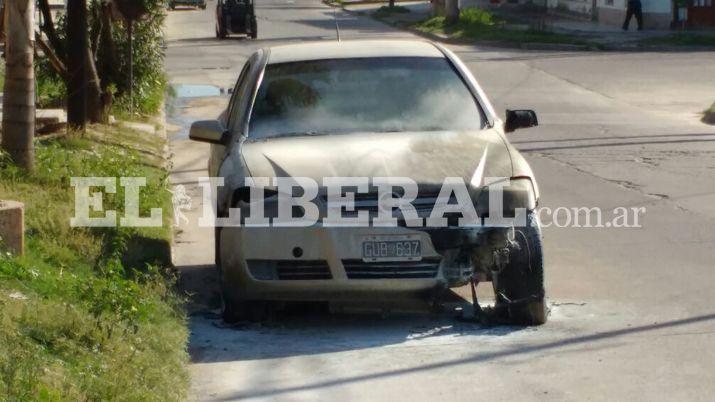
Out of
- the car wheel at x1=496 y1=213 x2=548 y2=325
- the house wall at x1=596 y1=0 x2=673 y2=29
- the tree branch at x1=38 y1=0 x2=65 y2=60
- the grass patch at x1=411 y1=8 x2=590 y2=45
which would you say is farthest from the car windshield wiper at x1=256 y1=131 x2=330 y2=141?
the house wall at x1=596 y1=0 x2=673 y2=29

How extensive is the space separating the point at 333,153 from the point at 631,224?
164 inches

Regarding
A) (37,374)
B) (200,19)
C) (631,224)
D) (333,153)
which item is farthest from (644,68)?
(200,19)

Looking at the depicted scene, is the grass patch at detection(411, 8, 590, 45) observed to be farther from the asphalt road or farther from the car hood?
the car hood

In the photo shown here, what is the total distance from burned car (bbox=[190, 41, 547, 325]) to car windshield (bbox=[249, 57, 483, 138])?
0.02m

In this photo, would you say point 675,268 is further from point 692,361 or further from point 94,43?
point 94,43

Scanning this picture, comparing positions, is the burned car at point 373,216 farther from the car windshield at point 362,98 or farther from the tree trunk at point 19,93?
the tree trunk at point 19,93

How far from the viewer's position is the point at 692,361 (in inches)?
271

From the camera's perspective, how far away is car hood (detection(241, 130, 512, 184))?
7.70 metres

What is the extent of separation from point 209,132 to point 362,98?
1.08 metres

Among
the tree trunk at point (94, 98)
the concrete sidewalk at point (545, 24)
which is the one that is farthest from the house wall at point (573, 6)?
the tree trunk at point (94, 98)

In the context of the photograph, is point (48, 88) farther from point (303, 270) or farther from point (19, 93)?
point (303, 270)

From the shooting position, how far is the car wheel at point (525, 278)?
769 cm

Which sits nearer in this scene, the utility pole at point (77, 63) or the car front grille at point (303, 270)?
the car front grille at point (303, 270)

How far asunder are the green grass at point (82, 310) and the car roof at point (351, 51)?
1.70 metres
